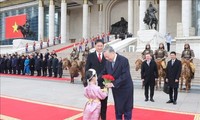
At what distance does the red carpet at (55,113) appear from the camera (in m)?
6.17

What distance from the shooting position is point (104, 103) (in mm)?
5324

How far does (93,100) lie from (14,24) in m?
40.7

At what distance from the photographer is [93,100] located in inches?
188

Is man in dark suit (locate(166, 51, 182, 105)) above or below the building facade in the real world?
below

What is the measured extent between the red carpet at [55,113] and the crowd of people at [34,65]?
873 centimetres

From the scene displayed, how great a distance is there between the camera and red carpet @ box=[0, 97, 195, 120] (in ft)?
20.2

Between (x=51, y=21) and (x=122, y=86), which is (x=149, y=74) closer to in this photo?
(x=122, y=86)

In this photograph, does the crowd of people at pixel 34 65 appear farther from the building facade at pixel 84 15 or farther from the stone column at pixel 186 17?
the building facade at pixel 84 15

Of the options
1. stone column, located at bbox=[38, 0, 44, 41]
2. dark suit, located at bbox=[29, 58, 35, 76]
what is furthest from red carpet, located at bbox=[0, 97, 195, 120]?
stone column, located at bbox=[38, 0, 44, 41]

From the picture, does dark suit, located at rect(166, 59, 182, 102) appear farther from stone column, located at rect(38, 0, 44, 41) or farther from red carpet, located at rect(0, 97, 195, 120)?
stone column, located at rect(38, 0, 44, 41)

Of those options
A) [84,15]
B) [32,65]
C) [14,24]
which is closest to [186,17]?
[84,15]

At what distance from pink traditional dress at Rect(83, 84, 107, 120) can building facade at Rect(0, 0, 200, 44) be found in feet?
80.4

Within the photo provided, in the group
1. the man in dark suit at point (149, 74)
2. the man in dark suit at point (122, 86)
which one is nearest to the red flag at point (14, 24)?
the man in dark suit at point (149, 74)

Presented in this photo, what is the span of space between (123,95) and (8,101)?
5.00m
